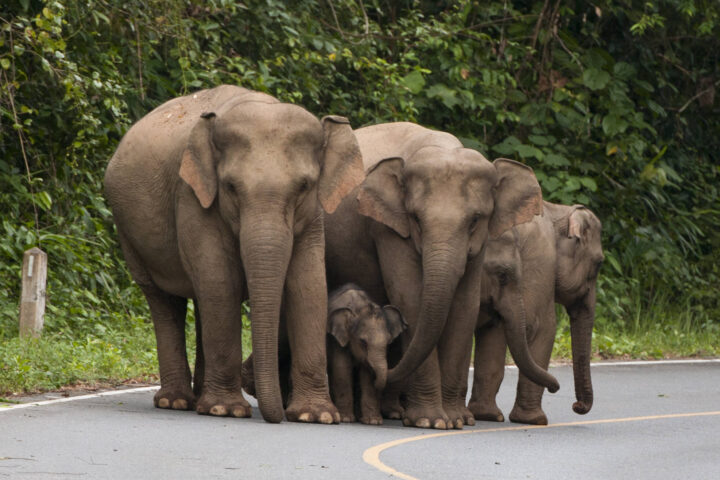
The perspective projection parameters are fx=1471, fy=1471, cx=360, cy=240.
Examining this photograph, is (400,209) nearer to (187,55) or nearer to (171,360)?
(171,360)

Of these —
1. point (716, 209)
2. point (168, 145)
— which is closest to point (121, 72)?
point (168, 145)

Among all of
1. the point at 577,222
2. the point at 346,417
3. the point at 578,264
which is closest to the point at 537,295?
the point at 578,264

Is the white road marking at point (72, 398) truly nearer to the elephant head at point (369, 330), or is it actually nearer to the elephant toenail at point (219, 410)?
the elephant toenail at point (219, 410)

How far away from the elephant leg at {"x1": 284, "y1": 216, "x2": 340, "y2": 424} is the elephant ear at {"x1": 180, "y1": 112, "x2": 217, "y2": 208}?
74 cm

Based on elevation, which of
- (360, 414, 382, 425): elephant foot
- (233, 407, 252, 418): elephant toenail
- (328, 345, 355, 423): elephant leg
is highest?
(328, 345, 355, 423): elephant leg

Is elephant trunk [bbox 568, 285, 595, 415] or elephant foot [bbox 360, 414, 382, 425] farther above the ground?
elephant trunk [bbox 568, 285, 595, 415]

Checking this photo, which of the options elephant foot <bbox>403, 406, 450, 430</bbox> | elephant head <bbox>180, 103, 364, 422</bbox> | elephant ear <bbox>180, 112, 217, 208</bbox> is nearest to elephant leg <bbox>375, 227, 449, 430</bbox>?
elephant foot <bbox>403, 406, 450, 430</bbox>

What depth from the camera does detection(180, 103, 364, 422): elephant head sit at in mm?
10062

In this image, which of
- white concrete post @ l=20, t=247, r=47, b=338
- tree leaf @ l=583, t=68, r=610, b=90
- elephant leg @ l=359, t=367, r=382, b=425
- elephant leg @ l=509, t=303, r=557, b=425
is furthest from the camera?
tree leaf @ l=583, t=68, r=610, b=90

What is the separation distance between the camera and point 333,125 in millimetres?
10820

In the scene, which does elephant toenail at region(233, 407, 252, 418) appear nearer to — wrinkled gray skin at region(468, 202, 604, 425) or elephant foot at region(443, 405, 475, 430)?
elephant foot at region(443, 405, 475, 430)

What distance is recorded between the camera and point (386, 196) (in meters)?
10.8

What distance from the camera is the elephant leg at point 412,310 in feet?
34.9

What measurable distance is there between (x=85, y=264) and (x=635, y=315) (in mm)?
8577
